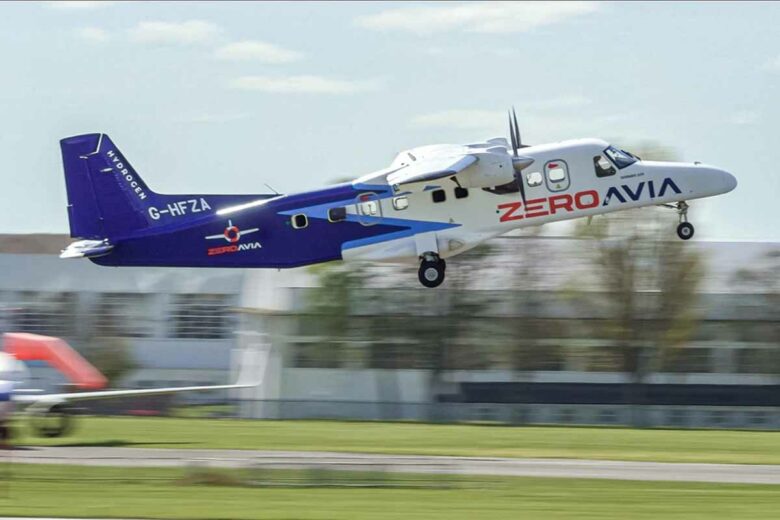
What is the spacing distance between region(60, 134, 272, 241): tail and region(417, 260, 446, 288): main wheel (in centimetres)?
425

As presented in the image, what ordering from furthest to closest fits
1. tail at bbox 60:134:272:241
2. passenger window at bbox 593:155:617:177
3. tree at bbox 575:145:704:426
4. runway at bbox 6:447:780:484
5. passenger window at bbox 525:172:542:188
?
tree at bbox 575:145:704:426 → tail at bbox 60:134:272:241 → passenger window at bbox 593:155:617:177 → runway at bbox 6:447:780:484 → passenger window at bbox 525:172:542:188

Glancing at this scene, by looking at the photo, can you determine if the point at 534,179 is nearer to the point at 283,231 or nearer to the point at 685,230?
the point at 685,230

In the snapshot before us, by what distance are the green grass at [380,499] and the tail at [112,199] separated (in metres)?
6.23

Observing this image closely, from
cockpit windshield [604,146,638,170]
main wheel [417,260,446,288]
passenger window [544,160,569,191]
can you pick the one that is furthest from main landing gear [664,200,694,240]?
main wheel [417,260,446,288]

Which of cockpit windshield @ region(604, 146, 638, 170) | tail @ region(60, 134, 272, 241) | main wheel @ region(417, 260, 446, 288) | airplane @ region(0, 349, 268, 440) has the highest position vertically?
tail @ region(60, 134, 272, 241)

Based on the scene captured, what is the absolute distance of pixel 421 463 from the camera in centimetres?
3372

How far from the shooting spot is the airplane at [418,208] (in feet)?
101

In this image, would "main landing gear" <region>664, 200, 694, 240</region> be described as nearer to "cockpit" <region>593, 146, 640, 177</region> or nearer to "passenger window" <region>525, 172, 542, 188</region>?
"cockpit" <region>593, 146, 640, 177</region>

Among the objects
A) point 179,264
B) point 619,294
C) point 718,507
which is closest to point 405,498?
point 718,507

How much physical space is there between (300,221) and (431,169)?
343cm

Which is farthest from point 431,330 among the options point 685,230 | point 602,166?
point 602,166

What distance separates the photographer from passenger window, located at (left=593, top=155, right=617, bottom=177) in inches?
1254

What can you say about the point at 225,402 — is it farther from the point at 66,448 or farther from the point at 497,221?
the point at 497,221

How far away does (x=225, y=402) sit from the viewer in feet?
186
